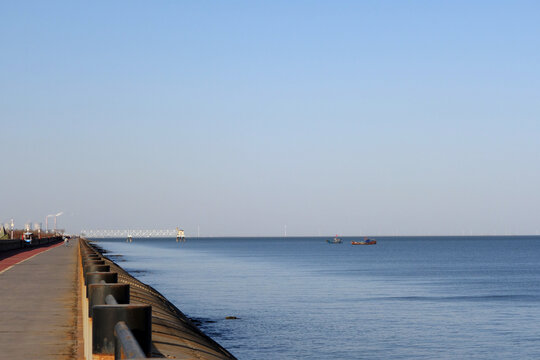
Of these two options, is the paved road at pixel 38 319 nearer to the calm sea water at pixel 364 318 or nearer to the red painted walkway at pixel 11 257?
the calm sea water at pixel 364 318

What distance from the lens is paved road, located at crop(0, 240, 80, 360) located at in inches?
496

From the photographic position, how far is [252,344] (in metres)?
31.6

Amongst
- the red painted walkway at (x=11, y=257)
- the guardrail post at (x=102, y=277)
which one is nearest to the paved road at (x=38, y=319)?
the guardrail post at (x=102, y=277)

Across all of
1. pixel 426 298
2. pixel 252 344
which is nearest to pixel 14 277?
pixel 252 344

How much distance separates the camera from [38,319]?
16734mm

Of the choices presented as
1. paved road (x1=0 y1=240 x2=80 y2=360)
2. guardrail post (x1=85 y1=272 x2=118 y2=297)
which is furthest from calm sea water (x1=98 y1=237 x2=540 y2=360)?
guardrail post (x1=85 y1=272 x2=118 y2=297)

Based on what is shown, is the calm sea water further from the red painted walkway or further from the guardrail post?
the guardrail post

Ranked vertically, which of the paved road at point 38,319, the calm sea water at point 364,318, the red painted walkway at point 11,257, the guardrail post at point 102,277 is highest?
the guardrail post at point 102,277

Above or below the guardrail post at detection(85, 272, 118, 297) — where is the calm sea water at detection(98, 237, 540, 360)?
below

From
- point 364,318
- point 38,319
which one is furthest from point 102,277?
point 364,318

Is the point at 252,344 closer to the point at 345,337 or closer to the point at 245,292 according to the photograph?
the point at 345,337

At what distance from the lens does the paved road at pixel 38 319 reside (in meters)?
12.6

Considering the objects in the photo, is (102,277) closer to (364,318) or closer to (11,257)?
(364,318)

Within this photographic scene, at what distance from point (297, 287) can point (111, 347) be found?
59.2 metres
